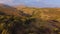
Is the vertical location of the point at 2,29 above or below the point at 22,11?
below

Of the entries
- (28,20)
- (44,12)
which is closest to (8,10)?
(28,20)

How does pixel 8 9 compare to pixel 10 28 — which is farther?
pixel 8 9

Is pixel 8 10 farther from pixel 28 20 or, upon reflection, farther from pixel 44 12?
pixel 44 12

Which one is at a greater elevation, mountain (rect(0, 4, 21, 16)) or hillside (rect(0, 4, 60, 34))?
mountain (rect(0, 4, 21, 16))

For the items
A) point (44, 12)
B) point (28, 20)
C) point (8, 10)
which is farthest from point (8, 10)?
point (44, 12)

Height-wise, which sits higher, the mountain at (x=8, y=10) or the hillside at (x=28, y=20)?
the mountain at (x=8, y=10)

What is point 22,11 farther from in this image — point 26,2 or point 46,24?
point 46,24

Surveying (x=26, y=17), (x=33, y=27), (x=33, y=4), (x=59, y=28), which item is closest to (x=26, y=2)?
(x=33, y=4)

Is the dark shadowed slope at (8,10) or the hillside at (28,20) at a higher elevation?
the dark shadowed slope at (8,10)

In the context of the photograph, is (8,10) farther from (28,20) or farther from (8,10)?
(28,20)

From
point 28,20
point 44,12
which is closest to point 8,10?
point 28,20

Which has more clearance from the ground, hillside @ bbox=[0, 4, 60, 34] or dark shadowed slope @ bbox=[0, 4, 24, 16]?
dark shadowed slope @ bbox=[0, 4, 24, 16]
